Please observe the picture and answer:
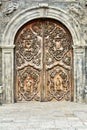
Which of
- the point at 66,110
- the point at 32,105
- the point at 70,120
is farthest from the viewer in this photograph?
the point at 32,105

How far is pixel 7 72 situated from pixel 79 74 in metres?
1.98

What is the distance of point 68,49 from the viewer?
1139 centimetres

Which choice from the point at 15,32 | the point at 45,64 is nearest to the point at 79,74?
the point at 45,64

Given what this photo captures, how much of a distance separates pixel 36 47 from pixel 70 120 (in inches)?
139

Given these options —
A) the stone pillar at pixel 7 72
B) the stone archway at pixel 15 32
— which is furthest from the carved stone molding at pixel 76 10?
the stone pillar at pixel 7 72

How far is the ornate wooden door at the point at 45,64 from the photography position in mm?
11398

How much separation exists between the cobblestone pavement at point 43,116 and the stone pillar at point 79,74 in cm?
36

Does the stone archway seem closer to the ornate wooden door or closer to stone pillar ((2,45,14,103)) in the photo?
stone pillar ((2,45,14,103))

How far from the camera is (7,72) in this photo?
11.1m

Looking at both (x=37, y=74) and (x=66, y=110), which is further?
(x=37, y=74)

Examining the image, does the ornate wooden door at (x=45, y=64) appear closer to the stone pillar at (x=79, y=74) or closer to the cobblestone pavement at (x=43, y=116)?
the stone pillar at (x=79, y=74)

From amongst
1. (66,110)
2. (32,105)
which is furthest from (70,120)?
(32,105)

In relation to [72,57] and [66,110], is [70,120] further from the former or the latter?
[72,57]

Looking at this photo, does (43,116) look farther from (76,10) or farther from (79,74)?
(76,10)
